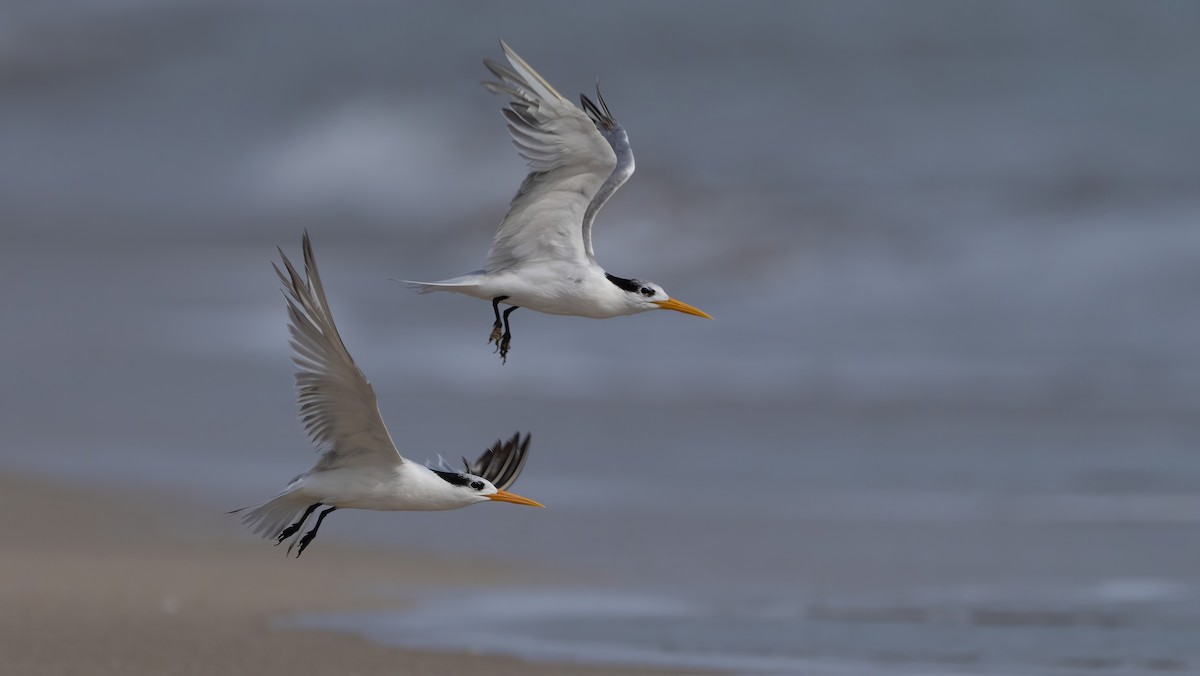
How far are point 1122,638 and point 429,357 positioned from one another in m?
13.4

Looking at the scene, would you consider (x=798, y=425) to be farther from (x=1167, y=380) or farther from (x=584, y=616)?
(x=584, y=616)

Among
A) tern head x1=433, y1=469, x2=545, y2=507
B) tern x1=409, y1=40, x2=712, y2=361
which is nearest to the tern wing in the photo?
tern x1=409, y1=40, x2=712, y2=361

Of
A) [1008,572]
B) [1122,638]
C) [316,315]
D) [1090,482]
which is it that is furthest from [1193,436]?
[316,315]

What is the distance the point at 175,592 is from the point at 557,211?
25.7 ft

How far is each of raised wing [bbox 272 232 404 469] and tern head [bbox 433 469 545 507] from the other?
0.32 m

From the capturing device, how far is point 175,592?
1557 cm

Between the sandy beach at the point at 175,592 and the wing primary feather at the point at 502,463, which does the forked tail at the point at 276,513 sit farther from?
the sandy beach at the point at 175,592

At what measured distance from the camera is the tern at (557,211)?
8320 mm

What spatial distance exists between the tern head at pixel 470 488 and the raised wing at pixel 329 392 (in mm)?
317

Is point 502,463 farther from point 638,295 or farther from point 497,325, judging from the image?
point 497,325

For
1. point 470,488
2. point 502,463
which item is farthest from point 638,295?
point 470,488

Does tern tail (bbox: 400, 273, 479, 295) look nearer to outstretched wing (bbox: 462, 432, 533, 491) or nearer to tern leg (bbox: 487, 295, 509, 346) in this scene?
tern leg (bbox: 487, 295, 509, 346)

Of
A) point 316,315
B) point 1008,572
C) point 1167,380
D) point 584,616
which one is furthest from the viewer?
point 1167,380

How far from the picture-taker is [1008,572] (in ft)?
56.2
